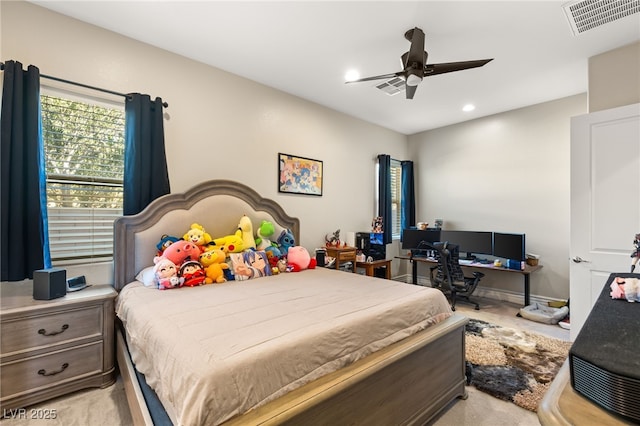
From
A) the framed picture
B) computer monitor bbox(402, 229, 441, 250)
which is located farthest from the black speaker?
computer monitor bbox(402, 229, 441, 250)

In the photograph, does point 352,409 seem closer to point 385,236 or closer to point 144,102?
point 144,102

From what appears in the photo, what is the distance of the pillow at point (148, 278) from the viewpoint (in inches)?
90.9

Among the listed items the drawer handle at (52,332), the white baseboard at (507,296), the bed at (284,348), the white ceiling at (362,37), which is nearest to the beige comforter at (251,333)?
the bed at (284,348)

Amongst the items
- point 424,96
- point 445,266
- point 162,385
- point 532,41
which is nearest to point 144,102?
point 162,385

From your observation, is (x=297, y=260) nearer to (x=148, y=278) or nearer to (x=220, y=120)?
(x=148, y=278)

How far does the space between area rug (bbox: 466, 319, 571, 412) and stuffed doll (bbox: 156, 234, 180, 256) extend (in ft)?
8.82

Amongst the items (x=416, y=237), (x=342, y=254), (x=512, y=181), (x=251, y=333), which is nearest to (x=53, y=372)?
(x=251, y=333)

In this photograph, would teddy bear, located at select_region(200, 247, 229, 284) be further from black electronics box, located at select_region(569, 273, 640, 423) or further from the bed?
black electronics box, located at select_region(569, 273, 640, 423)

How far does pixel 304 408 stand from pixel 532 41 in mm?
3433

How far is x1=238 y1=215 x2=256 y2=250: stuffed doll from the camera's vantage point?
297cm

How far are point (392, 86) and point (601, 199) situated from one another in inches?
94.2

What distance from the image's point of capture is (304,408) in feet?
3.83

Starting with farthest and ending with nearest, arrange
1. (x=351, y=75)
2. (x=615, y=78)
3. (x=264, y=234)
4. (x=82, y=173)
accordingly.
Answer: (x=351, y=75)
(x=264, y=234)
(x=615, y=78)
(x=82, y=173)

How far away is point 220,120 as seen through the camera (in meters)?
3.28
